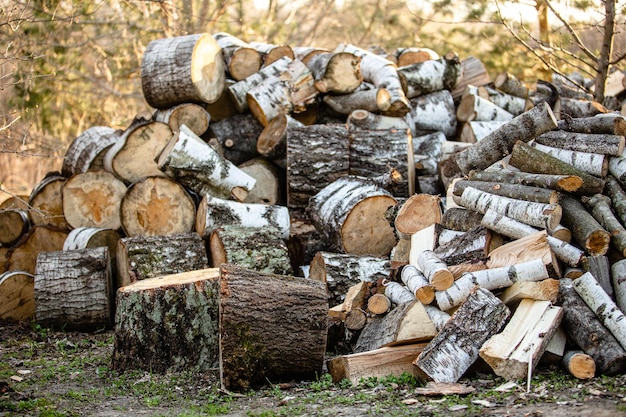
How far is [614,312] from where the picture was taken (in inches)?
181

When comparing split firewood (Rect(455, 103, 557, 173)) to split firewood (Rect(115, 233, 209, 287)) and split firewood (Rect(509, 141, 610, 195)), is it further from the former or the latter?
split firewood (Rect(115, 233, 209, 287))

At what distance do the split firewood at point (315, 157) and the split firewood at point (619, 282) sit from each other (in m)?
3.14

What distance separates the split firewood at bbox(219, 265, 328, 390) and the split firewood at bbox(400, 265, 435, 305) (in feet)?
2.48

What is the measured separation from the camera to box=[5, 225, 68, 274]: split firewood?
767 centimetres

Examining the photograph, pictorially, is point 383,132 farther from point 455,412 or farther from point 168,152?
point 455,412

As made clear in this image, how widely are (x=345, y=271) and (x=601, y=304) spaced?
2.21 meters

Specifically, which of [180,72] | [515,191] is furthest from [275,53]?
[515,191]

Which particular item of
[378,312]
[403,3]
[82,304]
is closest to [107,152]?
[82,304]

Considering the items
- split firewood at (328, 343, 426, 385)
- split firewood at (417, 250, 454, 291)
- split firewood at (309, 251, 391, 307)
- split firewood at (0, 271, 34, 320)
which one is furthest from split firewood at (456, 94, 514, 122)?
split firewood at (0, 271, 34, 320)

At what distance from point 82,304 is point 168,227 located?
115 cm

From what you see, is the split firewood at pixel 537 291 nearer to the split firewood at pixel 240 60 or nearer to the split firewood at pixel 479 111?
the split firewood at pixel 479 111

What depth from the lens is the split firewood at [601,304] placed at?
4.52 meters

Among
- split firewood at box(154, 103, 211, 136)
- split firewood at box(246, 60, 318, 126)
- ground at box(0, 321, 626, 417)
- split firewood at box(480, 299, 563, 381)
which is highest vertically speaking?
split firewood at box(246, 60, 318, 126)

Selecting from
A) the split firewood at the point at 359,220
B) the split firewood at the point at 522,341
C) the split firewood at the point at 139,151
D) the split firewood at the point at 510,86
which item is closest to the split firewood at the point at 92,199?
the split firewood at the point at 139,151
